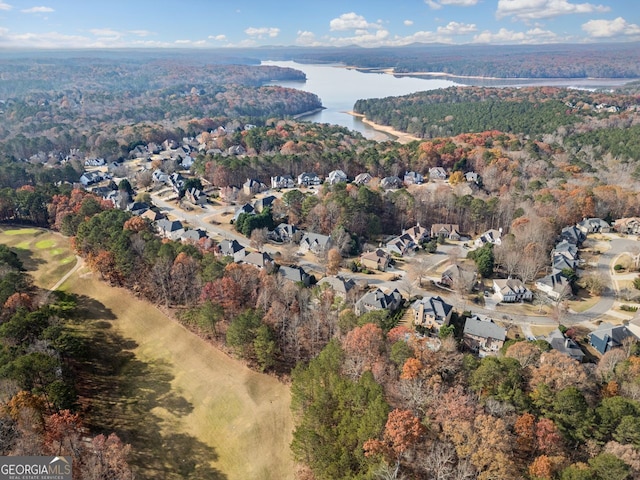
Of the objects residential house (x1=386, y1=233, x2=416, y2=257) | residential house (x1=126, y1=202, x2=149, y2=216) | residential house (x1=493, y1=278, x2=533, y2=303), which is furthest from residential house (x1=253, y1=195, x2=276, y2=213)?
residential house (x1=493, y1=278, x2=533, y2=303)

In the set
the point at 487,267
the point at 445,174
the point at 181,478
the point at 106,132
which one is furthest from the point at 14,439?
the point at 106,132

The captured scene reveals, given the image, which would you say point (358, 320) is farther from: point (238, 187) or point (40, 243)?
point (238, 187)

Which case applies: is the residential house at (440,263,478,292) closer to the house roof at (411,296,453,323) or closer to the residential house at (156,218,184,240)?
the house roof at (411,296,453,323)

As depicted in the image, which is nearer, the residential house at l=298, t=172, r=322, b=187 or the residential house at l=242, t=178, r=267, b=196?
the residential house at l=242, t=178, r=267, b=196

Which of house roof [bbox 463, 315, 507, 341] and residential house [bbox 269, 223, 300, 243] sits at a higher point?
residential house [bbox 269, 223, 300, 243]

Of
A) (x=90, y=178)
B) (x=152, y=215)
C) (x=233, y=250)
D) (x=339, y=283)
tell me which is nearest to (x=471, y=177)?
(x=339, y=283)

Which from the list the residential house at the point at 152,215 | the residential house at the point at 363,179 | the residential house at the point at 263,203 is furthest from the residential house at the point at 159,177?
the residential house at the point at 363,179
